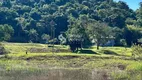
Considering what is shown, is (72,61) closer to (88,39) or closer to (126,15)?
(88,39)

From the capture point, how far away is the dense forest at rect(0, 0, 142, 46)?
9462 cm

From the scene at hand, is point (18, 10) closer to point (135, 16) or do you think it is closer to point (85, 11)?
point (85, 11)

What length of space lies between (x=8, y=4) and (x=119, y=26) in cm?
6045

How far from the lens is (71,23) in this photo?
12400cm

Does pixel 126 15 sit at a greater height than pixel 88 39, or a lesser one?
greater

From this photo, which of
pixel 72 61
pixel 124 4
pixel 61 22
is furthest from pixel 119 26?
pixel 72 61

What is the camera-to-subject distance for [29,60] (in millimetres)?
61469

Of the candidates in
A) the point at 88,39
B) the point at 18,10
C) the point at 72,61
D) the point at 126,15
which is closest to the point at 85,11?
the point at 126,15

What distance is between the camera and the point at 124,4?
165250 millimetres

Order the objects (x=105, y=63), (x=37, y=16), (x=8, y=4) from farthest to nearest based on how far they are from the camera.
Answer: (x=8, y=4) → (x=37, y=16) → (x=105, y=63)

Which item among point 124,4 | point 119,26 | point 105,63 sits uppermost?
point 124,4

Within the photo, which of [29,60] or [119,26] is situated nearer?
[29,60]

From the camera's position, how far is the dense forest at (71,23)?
94.6 metres

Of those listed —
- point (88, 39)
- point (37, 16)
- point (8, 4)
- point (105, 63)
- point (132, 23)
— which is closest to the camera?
Answer: point (105, 63)
